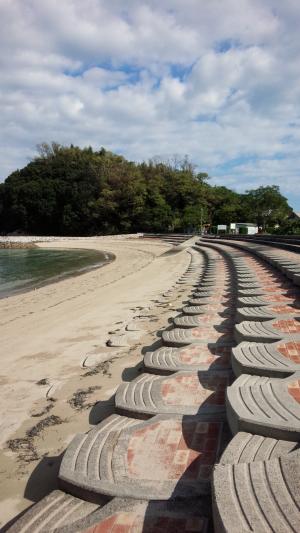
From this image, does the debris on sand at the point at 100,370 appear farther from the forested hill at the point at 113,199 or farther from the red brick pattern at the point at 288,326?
the forested hill at the point at 113,199

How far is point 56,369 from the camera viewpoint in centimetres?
609

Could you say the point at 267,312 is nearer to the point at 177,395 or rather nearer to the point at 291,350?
the point at 291,350

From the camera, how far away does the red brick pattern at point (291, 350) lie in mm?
4380

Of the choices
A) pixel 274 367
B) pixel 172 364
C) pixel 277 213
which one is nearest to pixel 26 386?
pixel 172 364

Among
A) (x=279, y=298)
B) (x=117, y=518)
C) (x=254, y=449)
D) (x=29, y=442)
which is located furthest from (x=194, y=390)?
(x=279, y=298)

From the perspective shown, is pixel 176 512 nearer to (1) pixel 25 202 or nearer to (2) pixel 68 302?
(2) pixel 68 302

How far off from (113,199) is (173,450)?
60217 mm

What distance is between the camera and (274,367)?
4.01 metres

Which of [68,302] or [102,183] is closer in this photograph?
[68,302]

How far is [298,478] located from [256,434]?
2.18 ft

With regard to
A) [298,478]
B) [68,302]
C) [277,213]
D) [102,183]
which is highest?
[102,183]

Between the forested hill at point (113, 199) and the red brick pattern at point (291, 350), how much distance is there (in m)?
46.0

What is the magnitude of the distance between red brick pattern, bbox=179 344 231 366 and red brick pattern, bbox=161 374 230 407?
0.50 m

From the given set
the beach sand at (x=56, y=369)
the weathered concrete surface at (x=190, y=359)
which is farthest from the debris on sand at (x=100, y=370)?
the weathered concrete surface at (x=190, y=359)
